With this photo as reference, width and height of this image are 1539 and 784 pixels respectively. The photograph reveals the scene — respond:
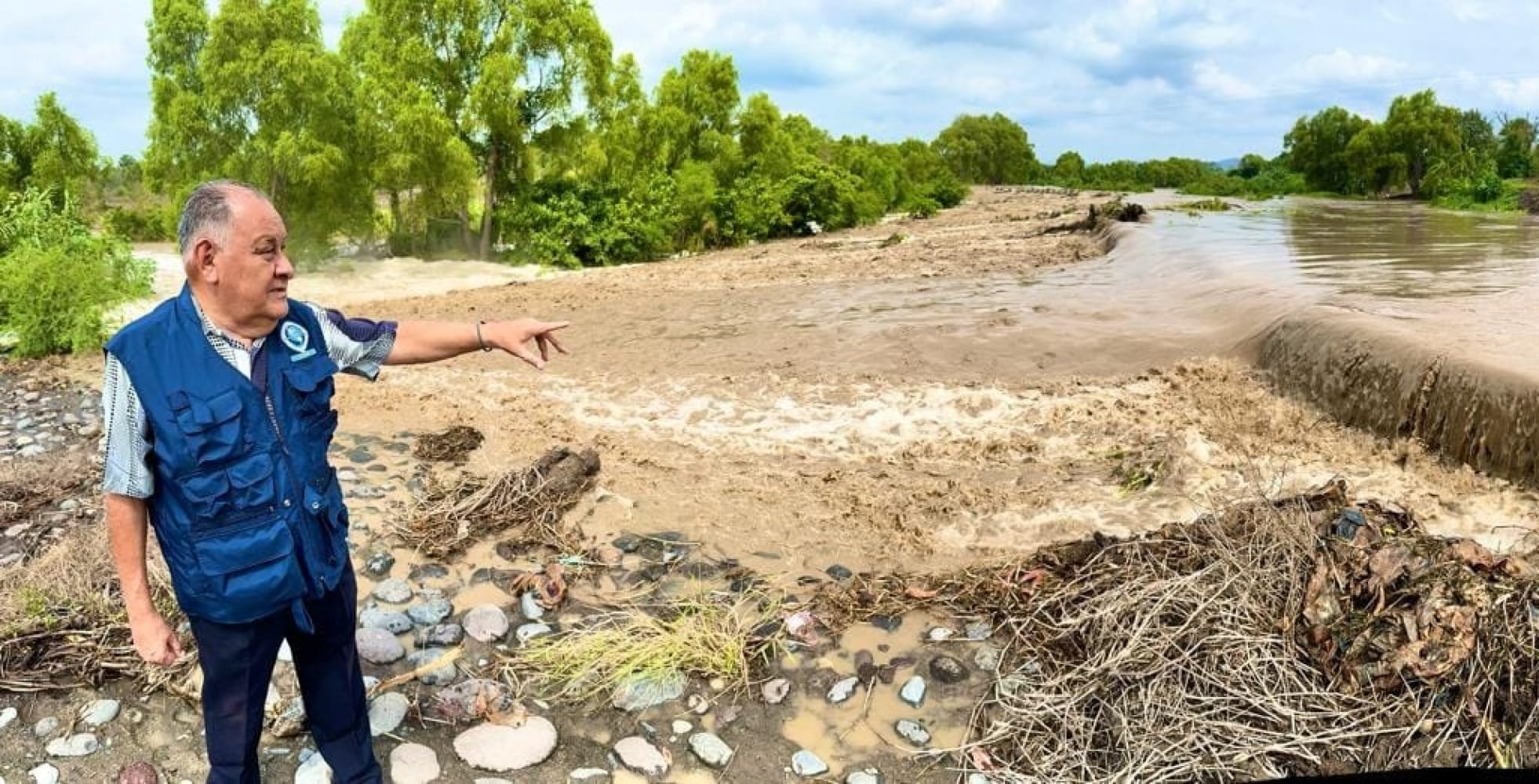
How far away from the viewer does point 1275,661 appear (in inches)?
121

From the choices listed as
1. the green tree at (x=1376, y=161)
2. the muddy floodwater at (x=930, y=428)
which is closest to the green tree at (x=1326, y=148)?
the green tree at (x=1376, y=161)

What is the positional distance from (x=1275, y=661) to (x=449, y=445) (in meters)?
5.42

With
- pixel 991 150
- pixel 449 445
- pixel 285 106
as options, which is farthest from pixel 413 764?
pixel 991 150

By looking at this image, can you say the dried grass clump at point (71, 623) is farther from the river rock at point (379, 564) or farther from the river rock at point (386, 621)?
the river rock at point (379, 564)

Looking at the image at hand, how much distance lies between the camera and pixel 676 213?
76.0 feet

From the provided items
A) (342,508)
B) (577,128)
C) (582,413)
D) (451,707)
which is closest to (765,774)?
(451,707)

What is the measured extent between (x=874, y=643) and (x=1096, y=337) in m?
6.84

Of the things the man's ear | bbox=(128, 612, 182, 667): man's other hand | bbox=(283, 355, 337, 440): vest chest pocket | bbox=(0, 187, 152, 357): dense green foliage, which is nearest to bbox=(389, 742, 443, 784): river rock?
bbox=(128, 612, 182, 667): man's other hand

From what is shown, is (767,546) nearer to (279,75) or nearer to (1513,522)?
(1513,522)

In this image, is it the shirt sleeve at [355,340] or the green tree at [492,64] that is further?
the green tree at [492,64]

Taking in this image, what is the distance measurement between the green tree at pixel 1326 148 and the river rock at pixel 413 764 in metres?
61.3

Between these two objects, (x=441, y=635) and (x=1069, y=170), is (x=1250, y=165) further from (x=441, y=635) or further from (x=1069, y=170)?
(x=441, y=635)

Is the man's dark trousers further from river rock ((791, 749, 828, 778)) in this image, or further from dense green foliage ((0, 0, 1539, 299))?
dense green foliage ((0, 0, 1539, 299))

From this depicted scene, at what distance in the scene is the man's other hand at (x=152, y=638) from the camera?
233cm
